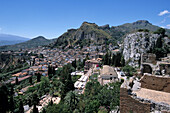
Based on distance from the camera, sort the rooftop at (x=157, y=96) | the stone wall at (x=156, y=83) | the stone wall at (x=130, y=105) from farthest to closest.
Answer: the stone wall at (x=156, y=83), the rooftop at (x=157, y=96), the stone wall at (x=130, y=105)

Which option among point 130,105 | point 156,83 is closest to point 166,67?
point 156,83

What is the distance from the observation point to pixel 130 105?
6176mm

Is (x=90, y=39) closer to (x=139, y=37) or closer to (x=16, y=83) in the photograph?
(x=139, y=37)

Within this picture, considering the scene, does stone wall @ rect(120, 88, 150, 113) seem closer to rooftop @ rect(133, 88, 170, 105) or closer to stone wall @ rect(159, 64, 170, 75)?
rooftop @ rect(133, 88, 170, 105)

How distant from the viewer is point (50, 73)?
46.9m

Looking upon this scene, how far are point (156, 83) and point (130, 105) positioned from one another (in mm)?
4666

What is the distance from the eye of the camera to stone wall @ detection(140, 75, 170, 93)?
8719 millimetres

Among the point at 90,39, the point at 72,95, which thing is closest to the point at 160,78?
the point at 72,95

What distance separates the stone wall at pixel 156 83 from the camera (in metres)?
8.72

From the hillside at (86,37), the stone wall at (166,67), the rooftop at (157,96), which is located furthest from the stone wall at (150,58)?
the hillside at (86,37)

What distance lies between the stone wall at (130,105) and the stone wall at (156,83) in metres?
4.13

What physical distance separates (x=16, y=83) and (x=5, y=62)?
6022 centimetres

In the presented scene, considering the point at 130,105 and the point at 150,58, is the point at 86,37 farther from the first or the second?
the point at 130,105

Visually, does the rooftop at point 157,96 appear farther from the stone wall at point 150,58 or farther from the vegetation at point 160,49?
the vegetation at point 160,49
